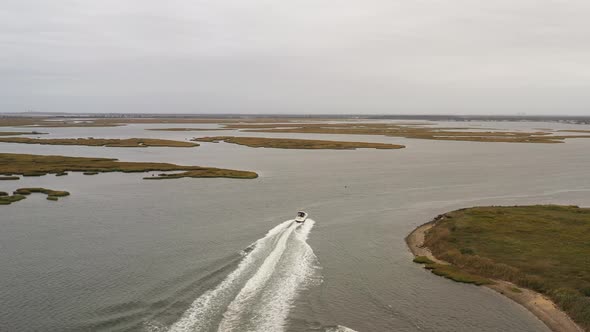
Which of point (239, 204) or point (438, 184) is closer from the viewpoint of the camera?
point (239, 204)

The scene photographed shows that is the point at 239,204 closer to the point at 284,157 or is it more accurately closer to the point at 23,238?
the point at 23,238

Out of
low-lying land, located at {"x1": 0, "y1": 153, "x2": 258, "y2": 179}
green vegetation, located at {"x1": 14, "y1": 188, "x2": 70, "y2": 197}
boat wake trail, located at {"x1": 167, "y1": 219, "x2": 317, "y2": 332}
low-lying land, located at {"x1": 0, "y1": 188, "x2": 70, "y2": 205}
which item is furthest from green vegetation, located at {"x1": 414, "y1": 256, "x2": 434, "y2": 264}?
green vegetation, located at {"x1": 14, "y1": 188, "x2": 70, "y2": 197}

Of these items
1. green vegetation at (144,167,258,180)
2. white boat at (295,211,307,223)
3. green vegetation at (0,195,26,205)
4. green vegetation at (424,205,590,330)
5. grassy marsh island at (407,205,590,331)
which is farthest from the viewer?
green vegetation at (144,167,258,180)

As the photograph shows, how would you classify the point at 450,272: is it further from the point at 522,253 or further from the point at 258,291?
the point at 258,291

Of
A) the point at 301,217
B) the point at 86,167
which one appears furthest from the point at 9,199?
the point at 301,217

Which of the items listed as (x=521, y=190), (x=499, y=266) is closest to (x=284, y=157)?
(x=521, y=190)

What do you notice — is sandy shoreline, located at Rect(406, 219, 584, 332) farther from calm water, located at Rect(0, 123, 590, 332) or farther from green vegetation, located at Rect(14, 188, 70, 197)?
green vegetation, located at Rect(14, 188, 70, 197)

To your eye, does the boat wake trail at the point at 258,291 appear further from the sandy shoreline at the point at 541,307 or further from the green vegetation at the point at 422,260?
the sandy shoreline at the point at 541,307
